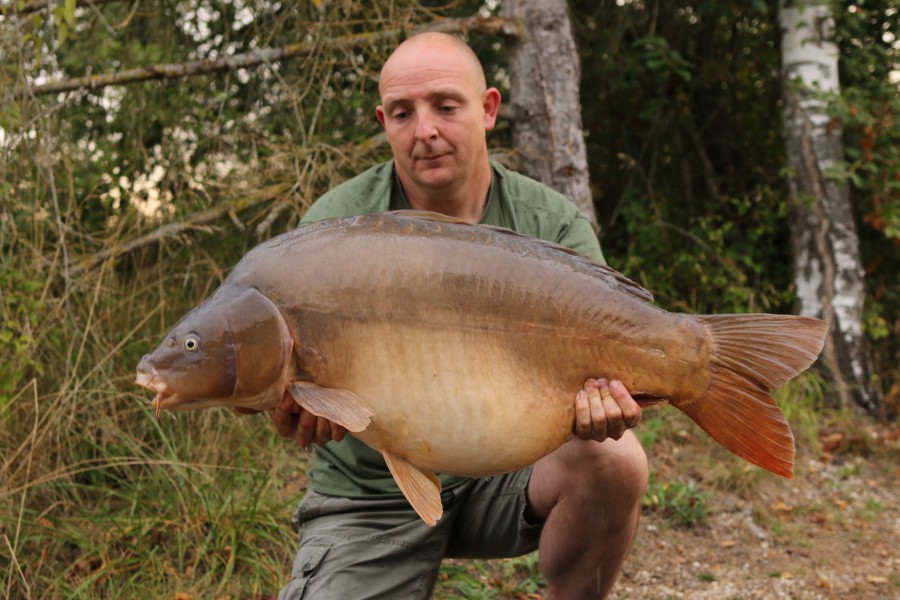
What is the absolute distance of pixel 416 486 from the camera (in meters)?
1.76

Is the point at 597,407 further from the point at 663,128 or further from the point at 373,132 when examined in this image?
the point at 663,128

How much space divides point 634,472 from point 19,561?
178cm

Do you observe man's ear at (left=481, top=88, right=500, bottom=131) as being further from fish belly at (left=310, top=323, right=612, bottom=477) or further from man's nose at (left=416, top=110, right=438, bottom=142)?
fish belly at (left=310, top=323, right=612, bottom=477)

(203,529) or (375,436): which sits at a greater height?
(375,436)

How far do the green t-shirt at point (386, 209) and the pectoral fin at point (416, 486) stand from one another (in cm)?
49

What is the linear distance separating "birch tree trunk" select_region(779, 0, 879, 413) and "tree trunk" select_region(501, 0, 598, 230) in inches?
56.0

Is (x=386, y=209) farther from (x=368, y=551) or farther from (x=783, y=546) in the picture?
(x=783, y=546)

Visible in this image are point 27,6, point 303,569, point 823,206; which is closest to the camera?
point 303,569

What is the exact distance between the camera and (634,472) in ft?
6.84

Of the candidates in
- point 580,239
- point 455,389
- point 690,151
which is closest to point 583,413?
point 455,389

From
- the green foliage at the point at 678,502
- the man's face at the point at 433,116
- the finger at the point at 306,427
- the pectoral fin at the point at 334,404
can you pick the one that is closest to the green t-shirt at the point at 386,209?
the man's face at the point at 433,116

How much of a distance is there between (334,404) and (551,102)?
266 centimetres

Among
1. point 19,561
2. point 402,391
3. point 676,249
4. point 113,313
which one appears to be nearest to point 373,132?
point 113,313

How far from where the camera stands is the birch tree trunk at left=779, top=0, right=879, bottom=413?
4.74 metres
